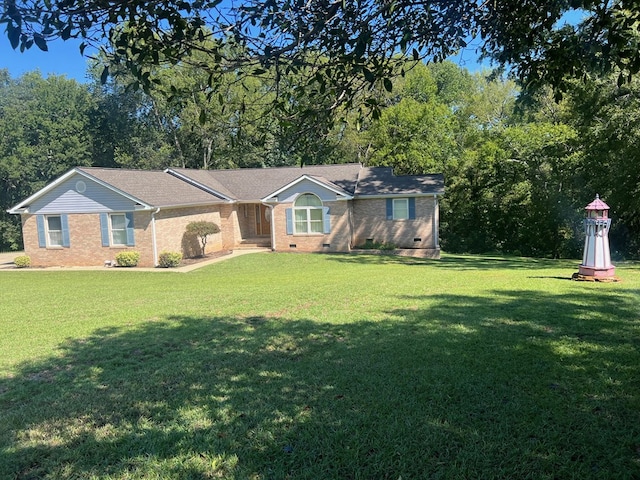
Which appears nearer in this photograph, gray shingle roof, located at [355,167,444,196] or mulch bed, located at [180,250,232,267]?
mulch bed, located at [180,250,232,267]

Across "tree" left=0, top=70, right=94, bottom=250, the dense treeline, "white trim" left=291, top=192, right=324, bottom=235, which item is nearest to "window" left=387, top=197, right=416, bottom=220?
"white trim" left=291, top=192, right=324, bottom=235

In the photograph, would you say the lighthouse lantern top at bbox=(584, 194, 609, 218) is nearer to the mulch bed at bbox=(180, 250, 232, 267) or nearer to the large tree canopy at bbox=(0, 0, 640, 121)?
the large tree canopy at bbox=(0, 0, 640, 121)

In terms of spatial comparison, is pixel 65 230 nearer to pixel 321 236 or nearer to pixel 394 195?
pixel 321 236

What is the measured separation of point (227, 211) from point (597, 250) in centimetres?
1797

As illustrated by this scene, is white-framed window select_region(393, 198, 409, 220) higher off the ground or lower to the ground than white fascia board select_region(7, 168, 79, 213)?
lower

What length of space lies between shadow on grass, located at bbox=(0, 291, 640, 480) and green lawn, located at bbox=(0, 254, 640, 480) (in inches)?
0.7

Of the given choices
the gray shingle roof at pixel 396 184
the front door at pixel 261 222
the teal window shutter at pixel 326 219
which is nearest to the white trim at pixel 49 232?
the front door at pixel 261 222

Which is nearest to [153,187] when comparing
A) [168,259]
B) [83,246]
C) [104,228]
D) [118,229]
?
[118,229]

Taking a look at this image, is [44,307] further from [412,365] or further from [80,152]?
[80,152]

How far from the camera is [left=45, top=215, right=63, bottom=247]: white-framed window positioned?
70.4 feet

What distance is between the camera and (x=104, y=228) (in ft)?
67.7

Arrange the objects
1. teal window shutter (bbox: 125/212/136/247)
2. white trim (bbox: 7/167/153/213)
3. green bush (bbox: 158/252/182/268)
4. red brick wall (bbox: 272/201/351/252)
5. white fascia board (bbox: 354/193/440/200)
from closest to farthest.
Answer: green bush (bbox: 158/252/182/268)
white trim (bbox: 7/167/153/213)
teal window shutter (bbox: 125/212/136/247)
white fascia board (bbox: 354/193/440/200)
red brick wall (bbox: 272/201/351/252)

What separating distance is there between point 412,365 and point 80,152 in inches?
1609

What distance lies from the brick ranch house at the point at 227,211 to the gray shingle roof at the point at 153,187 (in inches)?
2.1
